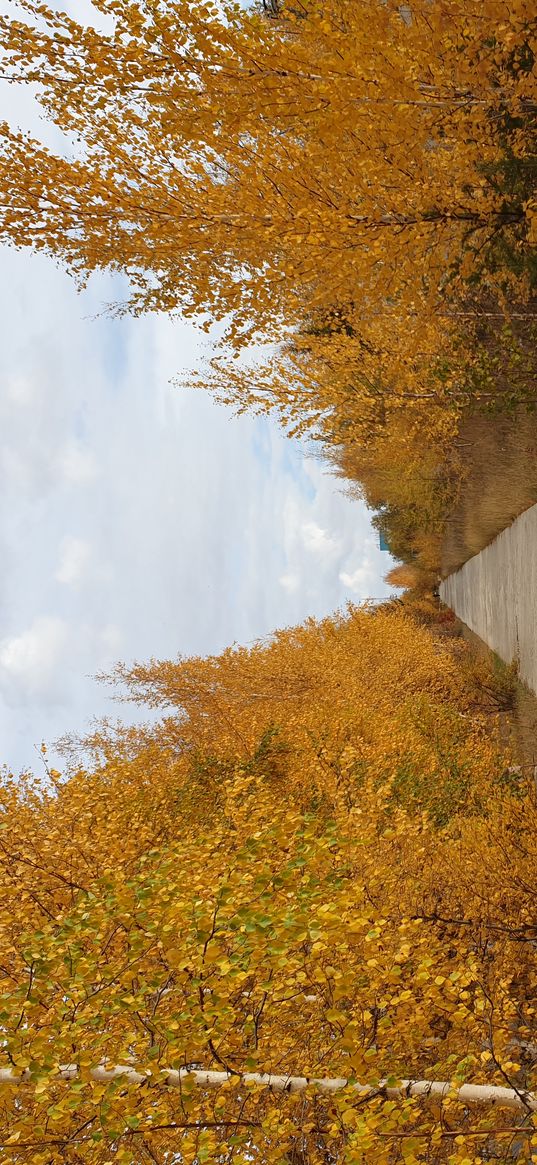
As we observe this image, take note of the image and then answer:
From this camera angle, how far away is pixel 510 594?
1161cm

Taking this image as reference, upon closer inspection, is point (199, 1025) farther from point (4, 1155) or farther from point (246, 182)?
point (246, 182)

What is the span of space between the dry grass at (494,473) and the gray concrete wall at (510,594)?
28 cm

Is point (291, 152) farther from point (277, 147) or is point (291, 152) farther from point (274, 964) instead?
point (274, 964)

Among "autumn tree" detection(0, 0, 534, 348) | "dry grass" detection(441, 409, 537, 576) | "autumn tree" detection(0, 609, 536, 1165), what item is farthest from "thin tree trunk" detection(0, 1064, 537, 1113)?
"dry grass" detection(441, 409, 537, 576)

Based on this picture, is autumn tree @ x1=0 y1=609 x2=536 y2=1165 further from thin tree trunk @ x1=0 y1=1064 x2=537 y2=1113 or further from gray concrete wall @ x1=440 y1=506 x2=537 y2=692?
gray concrete wall @ x1=440 y1=506 x2=537 y2=692

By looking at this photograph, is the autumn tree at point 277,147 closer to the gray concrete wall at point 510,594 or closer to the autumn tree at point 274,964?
the autumn tree at point 274,964

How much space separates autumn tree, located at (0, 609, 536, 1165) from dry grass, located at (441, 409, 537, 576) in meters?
4.02

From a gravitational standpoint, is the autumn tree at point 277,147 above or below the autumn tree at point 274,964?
A: above

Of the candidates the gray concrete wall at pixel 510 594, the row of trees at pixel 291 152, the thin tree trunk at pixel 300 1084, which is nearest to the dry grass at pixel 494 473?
the gray concrete wall at pixel 510 594

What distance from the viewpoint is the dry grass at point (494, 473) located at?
9.67 meters

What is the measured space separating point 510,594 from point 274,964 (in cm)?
944

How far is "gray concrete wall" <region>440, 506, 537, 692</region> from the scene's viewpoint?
32.6ft

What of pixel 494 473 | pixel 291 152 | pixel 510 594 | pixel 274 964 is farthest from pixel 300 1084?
pixel 494 473

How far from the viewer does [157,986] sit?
329 cm
